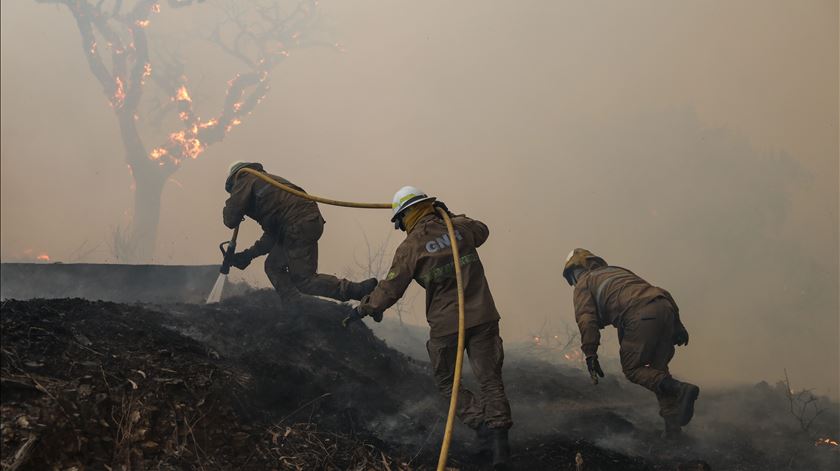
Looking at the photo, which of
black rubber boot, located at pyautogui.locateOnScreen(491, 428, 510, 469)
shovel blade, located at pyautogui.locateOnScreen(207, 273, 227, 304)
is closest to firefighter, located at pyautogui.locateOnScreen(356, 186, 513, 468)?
black rubber boot, located at pyautogui.locateOnScreen(491, 428, 510, 469)

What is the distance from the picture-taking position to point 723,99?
80.0 ft

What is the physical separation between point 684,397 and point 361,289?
2.98 metres

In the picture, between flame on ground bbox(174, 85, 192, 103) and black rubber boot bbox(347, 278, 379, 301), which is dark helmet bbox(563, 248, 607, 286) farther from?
flame on ground bbox(174, 85, 192, 103)

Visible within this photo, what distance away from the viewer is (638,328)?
512cm

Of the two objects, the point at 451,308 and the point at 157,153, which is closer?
the point at 451,308

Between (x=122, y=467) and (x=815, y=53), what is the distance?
24402mm

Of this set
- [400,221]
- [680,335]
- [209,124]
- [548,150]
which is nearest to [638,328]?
[680,335]

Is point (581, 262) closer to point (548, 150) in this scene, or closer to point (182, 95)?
point (182, 95)

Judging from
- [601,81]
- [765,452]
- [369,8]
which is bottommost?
[765,452]

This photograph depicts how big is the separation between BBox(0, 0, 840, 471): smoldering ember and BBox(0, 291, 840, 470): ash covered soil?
24mm

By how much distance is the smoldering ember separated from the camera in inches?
152

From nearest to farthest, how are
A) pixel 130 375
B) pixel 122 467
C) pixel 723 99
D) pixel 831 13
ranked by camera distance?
pixel 122 467, pixel 130 375, pixel 831 13, pixel 723 99

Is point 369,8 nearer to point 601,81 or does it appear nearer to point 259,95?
point 601,81

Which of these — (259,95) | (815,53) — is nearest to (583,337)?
(259,95)
